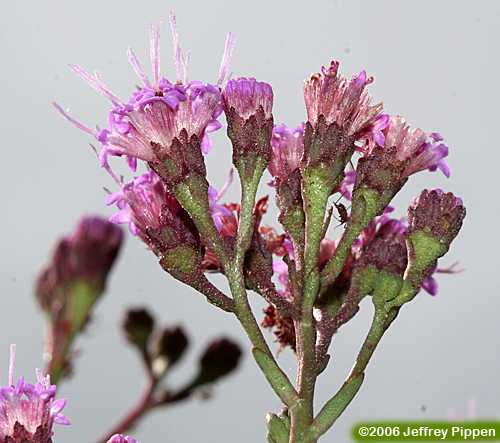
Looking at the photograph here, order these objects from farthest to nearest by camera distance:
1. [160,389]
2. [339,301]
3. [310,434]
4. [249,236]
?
[160,389] → [339,301] → [249,236] → [310,434]

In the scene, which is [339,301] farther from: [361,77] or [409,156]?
[361,77]

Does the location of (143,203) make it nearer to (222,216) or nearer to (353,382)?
(222,216)

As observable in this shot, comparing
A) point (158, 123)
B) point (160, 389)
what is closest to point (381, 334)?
point (158, 123)

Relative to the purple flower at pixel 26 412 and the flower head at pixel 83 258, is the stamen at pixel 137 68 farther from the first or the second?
the flower head at pixel 83 258

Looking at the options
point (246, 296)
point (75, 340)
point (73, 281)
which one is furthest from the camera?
point (73, 281)

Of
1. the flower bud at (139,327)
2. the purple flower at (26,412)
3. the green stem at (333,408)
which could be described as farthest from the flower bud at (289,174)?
the flower bud at (139,327)

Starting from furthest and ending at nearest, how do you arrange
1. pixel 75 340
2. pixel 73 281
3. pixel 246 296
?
1. pixel 73 281
2. pixel 75 340
3. pixel 246 296

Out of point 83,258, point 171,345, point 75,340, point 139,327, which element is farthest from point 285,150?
point 139,327
